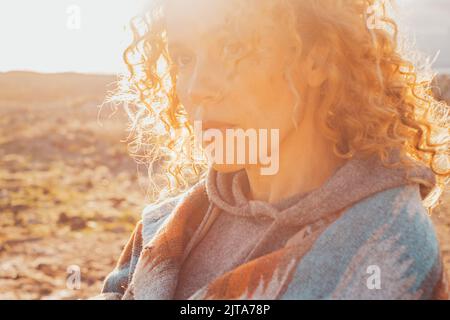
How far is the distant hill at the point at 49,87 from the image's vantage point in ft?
58.8

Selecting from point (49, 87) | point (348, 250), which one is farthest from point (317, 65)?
point (49, 87)

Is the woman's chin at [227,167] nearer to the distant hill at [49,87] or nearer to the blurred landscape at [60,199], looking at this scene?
the blurred landscape at [60,199]

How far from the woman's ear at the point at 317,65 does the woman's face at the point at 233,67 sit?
0.08 m

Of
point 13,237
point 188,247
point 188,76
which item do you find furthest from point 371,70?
point 13,237

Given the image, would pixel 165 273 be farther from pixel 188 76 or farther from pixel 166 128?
pixel 166 128

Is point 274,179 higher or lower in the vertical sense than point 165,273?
higher

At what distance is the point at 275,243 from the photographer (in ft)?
5.11

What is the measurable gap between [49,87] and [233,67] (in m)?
18.9

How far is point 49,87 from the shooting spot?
1953 centimetres

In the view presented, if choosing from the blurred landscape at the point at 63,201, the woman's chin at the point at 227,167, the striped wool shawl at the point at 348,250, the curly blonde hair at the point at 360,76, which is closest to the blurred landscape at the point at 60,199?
the blurred landscape at the point at 63,201

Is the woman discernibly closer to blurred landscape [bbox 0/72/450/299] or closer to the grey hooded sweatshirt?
the grey hooded sweatshirt

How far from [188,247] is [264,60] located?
57 cm

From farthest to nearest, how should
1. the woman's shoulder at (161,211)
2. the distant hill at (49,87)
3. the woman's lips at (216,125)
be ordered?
the distant hill at (49,87), the woman's shoulder at (161,211), the woman's lips at (216,125)

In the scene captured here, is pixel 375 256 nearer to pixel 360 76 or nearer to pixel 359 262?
pixel 359 262
